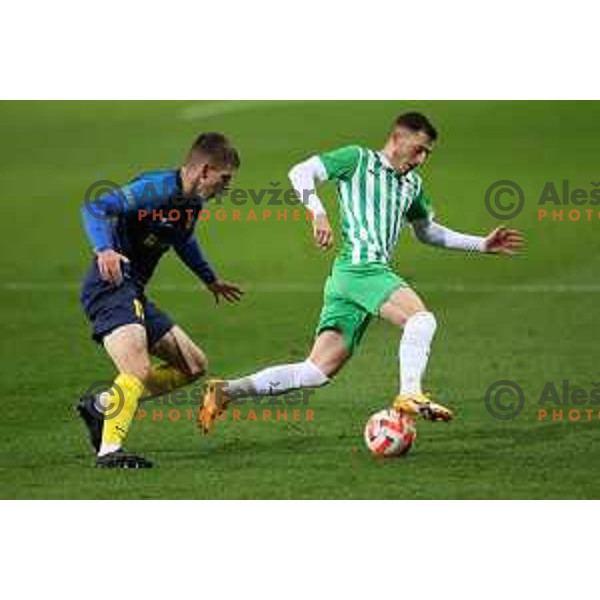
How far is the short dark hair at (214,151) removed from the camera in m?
8.77

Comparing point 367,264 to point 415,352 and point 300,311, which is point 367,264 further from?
point 300,311

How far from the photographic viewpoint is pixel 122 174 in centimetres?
1441

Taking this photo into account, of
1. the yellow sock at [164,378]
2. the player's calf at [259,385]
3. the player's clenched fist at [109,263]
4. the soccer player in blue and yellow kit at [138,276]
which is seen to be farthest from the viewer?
the yellow sock at [164,378]

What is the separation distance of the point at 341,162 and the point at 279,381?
1162 millimetres

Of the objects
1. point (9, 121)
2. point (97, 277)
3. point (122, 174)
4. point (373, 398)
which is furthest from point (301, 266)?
point (97, 277)

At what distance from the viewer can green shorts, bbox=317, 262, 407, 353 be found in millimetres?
8906

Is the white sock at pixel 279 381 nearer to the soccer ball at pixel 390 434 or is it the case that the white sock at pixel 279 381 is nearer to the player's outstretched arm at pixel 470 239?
the soccer ball at pixel 390 434

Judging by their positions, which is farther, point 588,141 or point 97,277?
point 588,141

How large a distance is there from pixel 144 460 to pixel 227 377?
2.22m

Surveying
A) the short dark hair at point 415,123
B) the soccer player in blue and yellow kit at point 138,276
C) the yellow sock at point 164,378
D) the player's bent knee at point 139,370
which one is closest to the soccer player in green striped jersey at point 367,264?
the short dark hair at point 415,123

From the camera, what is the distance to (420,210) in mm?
9352

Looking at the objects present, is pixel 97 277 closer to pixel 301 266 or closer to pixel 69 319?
pixel 69 319

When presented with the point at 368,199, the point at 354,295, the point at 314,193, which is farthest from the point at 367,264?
the point at 314,193

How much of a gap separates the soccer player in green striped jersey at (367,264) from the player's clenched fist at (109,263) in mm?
944
